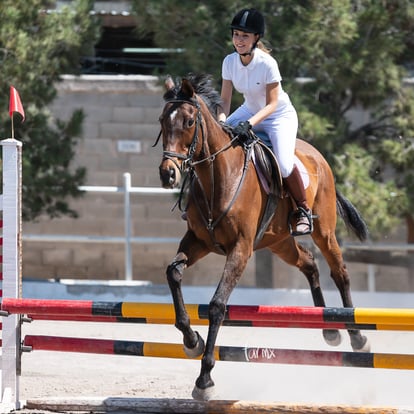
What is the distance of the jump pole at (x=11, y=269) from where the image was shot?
612 centimetres

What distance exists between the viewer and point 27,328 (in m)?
9.27

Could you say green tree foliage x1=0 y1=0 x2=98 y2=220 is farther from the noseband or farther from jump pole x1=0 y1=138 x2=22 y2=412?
the noseband

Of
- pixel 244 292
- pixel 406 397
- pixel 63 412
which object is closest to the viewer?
pixel 63 412

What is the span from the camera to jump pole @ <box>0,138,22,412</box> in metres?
6.12

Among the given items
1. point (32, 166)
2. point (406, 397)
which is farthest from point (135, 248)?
point (406, 397)

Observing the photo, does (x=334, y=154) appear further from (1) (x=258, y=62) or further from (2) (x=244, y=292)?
(1) (x=258, y=62)

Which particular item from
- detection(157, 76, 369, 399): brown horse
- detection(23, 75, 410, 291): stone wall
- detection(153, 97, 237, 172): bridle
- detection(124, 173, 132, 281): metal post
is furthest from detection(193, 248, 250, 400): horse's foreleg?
detection(23, 75, 410, 291): stone wall

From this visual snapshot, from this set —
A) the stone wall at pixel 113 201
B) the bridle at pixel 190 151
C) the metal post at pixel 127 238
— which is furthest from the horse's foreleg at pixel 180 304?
the stone wall at pixel 113 201

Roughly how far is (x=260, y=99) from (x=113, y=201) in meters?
8.72

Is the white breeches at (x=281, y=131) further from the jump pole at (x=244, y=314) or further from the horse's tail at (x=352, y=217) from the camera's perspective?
the horse's tail at (x=352, y=217)

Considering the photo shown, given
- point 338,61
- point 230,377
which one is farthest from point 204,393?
point 338,61

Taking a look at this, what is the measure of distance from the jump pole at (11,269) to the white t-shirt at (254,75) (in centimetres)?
149

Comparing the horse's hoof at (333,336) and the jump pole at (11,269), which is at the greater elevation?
the jump pole at (11,269)

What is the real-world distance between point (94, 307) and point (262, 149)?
1.53 m
